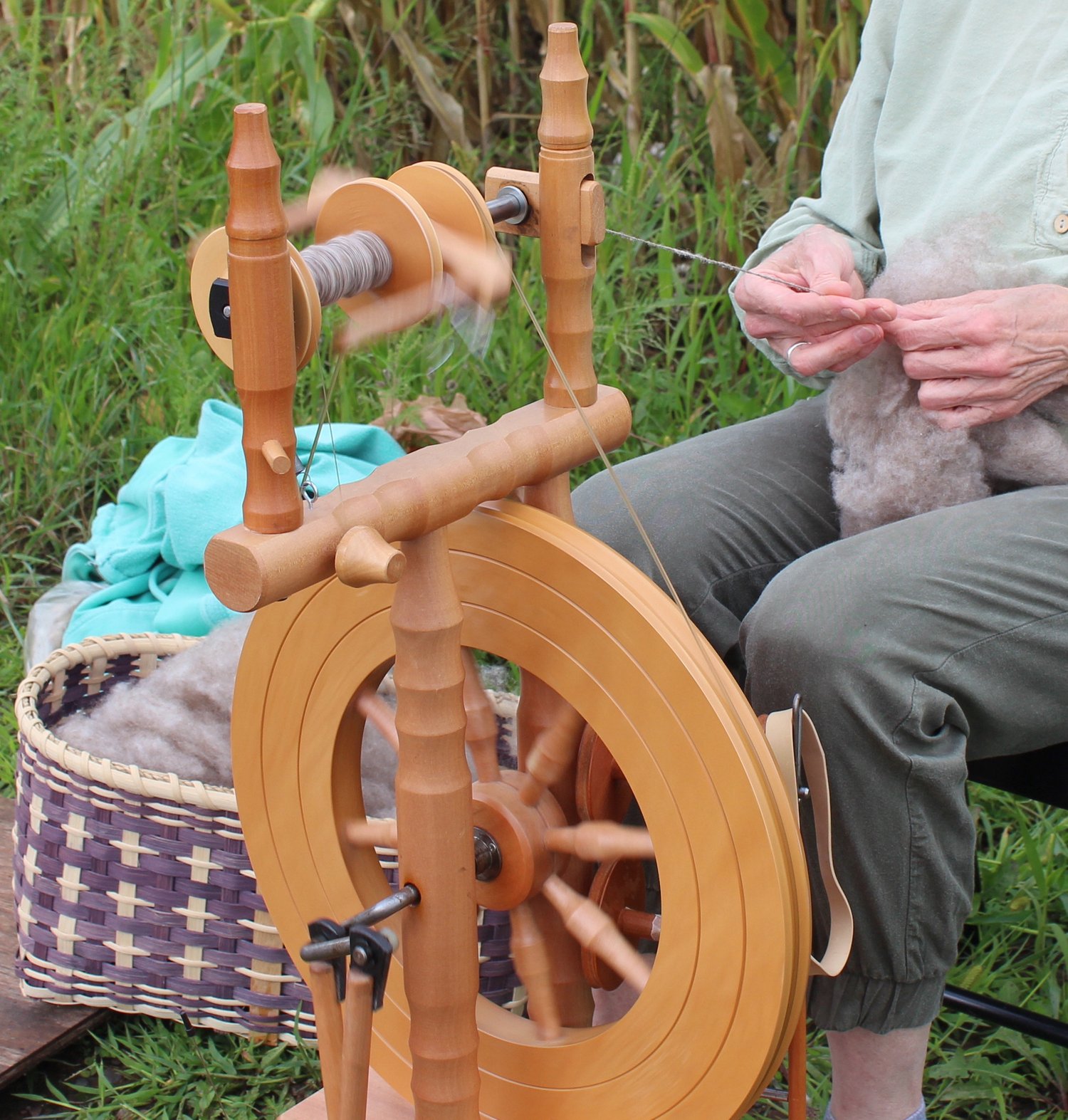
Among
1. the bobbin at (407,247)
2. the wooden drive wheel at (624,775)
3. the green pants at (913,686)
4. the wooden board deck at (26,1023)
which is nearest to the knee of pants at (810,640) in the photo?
the green pants at (913,686)

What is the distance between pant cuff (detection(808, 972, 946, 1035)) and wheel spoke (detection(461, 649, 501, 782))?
12.5 inches

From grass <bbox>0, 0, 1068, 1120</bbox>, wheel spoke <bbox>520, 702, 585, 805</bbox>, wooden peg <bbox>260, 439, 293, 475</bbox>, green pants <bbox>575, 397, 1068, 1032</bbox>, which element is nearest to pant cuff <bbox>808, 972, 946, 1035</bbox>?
green pants <bbox>575, 397, 1068, 1032</bbox>

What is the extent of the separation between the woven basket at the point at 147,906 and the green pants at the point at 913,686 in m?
0.54

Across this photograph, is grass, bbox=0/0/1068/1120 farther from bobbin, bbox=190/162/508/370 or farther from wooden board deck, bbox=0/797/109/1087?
bobbin, bbox=190/162/508/370

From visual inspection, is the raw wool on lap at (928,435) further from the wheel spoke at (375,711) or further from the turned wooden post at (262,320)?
the turned wooden post at (262,320)

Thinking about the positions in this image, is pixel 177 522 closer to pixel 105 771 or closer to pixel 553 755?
pixel 105 771

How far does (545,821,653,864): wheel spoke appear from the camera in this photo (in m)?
1.06

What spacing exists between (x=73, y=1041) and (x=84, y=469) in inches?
49.6

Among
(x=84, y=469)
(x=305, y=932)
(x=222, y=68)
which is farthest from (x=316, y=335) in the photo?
(x=222, y=68)

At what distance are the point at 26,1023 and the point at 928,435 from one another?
46.6 inches

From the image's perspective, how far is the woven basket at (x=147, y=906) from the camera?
1.55m

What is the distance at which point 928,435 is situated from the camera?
1253 millimetres

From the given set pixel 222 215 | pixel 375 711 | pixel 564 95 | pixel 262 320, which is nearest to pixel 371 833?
pixel 375 711

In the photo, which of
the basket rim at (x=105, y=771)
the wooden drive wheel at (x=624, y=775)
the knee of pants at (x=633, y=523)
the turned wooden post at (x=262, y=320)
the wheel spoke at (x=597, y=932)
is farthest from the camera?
the basket rim at (x=105, y=771)
